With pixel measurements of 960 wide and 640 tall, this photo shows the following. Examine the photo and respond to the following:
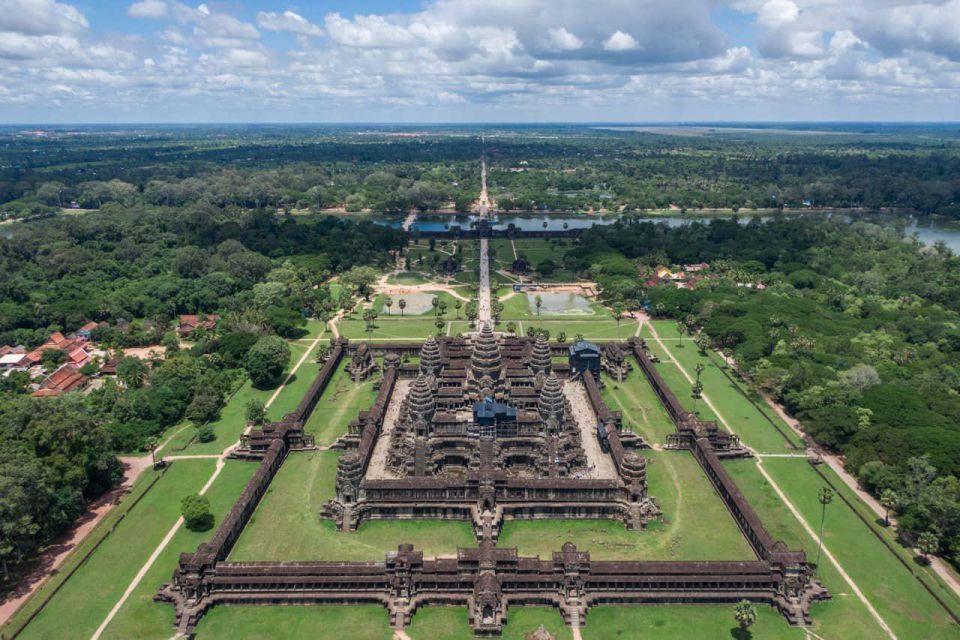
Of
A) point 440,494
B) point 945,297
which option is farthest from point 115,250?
point 945,297

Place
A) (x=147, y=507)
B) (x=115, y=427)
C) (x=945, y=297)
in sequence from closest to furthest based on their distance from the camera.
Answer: (x=147, y=507) < (x=115, y=427) < (x=945, y=297)

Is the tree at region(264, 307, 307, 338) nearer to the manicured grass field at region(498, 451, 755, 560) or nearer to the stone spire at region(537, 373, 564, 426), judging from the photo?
the stone spire at region(537, 373, 564, 426)

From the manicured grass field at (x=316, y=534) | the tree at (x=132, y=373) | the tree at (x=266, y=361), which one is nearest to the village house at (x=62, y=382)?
the tree at (x=132, y=373)

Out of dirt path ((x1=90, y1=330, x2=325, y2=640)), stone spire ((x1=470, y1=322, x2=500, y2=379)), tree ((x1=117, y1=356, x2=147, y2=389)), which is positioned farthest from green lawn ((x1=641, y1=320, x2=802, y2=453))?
tree ((x1=117, y1=356, x2=147, y2=389))

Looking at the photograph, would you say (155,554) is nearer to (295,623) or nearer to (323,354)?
(295,623)

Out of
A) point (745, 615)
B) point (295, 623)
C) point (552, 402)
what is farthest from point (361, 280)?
point (745, 615)

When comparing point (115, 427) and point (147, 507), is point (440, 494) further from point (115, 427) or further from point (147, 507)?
point (115, 427)
